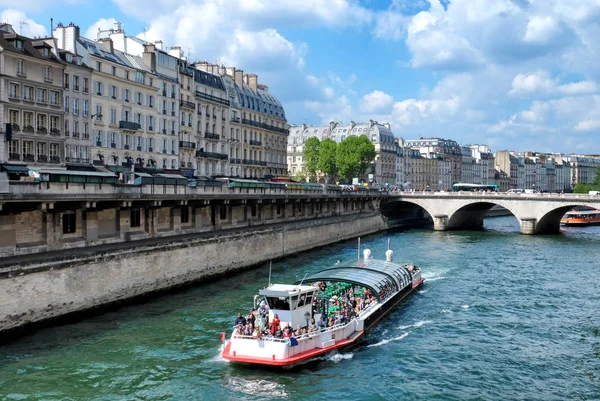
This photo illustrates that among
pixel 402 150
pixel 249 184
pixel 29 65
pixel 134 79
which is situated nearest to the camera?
pixel 29 65

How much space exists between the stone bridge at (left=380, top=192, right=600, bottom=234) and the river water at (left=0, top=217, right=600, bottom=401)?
41.0 meters

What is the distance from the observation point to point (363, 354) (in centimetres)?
2966

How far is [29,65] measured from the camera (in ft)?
176

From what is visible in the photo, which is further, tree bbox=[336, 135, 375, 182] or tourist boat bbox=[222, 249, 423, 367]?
tree bbox=[336, 135, 375, 182]

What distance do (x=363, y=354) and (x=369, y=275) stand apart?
919 centimetres

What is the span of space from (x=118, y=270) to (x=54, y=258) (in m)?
5.06

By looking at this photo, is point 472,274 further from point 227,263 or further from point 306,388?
point 306,388

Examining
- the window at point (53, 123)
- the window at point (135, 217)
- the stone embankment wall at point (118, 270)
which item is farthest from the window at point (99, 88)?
the window at point (135, 217)

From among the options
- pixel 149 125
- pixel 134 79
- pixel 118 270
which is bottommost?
pixel 118 270

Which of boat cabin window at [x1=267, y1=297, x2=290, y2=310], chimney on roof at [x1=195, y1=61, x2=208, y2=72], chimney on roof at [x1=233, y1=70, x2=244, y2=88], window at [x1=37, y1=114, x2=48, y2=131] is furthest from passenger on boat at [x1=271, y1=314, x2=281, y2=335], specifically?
chimney on roof at [x1=233, y1=70, x2=244, y2=88]

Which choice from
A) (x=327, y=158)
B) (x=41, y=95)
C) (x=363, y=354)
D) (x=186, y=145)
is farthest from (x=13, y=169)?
(x=327, y=158)

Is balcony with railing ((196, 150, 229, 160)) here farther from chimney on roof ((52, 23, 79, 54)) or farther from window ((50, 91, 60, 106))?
window ((50, 91, 60, 106))

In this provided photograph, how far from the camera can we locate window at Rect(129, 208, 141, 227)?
4481cm

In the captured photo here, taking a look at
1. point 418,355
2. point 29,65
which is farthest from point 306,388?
point 29,65
